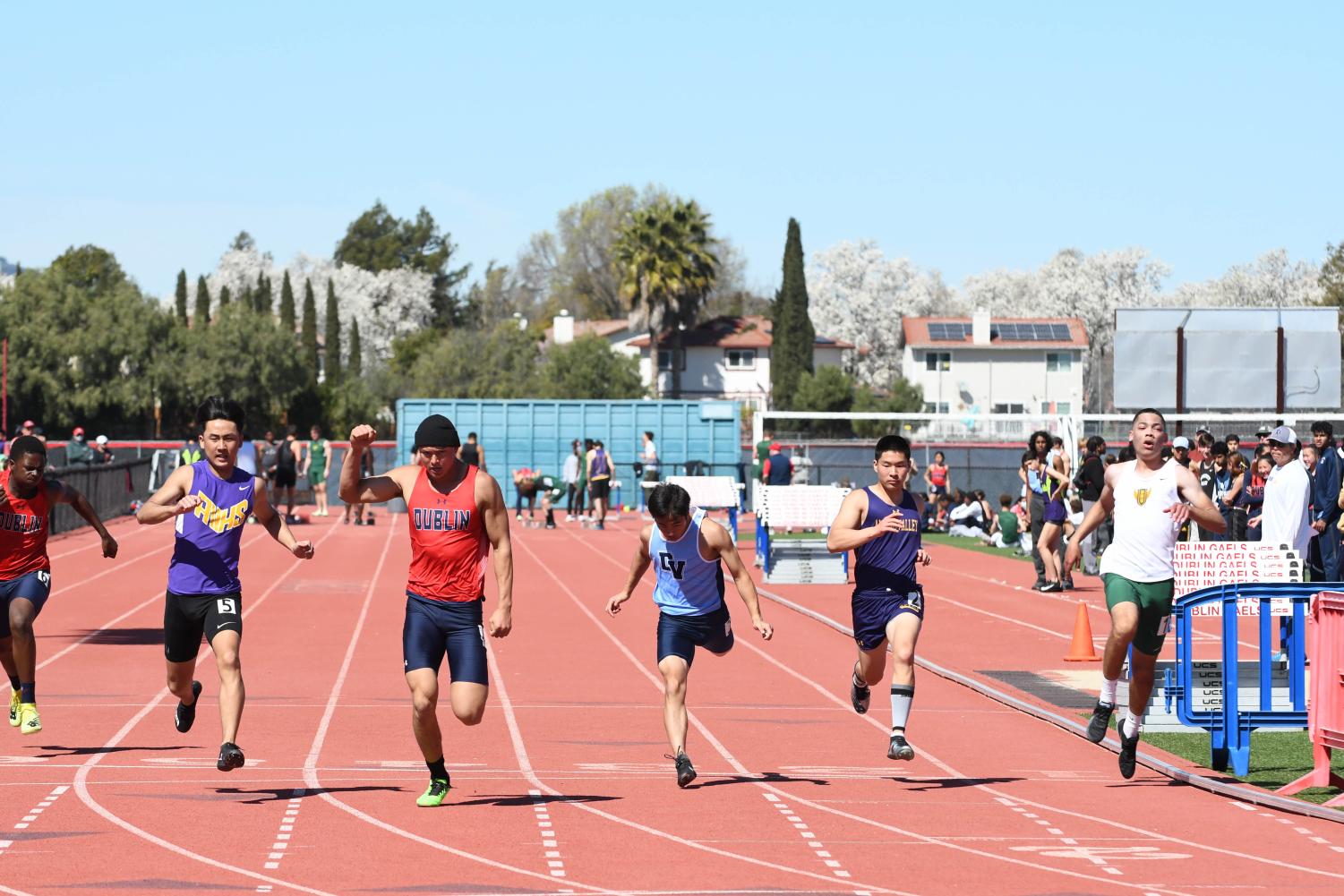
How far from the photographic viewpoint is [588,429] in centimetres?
4875

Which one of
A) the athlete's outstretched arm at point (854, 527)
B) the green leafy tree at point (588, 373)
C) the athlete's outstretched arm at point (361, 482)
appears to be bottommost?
the athlete's outstretched arm at point (854, 527)

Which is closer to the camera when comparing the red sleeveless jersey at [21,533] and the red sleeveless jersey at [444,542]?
the red sleeveless jersey at [444,542]

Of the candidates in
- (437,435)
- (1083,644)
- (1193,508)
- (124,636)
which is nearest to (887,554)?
(1193,508)

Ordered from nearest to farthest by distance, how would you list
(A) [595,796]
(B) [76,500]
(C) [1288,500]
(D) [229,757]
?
(D) [229,757]
(A) [595,796]
(B) [76,500]
(C) [1288,500]

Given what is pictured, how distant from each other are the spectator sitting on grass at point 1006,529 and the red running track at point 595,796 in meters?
15.7

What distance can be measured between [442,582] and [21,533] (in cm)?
363

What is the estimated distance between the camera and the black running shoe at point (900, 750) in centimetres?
998

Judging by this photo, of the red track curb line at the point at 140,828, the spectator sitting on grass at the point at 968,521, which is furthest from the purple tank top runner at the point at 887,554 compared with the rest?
the spectator sitting on grass at the point at 968,521

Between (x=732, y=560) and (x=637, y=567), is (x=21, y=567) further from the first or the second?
(x=732, y=560)

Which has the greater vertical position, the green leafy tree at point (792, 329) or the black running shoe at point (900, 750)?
the green leafy tree at point (792, 329)

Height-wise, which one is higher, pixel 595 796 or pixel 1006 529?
pixel 1006 529

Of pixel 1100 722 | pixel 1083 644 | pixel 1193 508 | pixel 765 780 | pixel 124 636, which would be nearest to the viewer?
pixel 1193 508

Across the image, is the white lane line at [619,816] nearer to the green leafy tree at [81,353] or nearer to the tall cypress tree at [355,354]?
the green leafy tree at [81,353]

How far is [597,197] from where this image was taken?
111188mm
